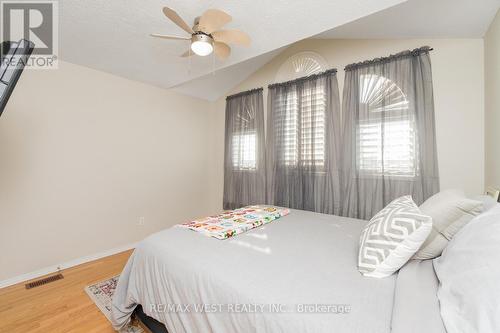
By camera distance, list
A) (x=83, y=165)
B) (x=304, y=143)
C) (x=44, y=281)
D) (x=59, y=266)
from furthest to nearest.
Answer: (x=304, y=143)
(x=83, y=165)
(x=59, y=266)
(x=44, y=281)

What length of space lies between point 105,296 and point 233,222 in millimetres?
1311

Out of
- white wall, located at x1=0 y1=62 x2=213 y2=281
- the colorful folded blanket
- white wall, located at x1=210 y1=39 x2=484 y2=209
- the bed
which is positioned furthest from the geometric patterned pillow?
white wall, located at x1=0 y1=62 x2=213 y2=281

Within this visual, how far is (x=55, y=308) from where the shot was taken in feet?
5.86

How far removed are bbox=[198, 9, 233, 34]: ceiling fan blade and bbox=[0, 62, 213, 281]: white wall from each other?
5.98 feet

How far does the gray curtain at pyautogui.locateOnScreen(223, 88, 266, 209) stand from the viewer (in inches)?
132

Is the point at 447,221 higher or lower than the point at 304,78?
lower

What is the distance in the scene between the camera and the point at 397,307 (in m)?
0.79

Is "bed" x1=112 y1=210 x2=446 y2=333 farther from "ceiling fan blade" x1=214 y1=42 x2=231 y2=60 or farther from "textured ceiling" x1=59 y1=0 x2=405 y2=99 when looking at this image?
"textured ceiling" x1=59 y1=0 x2=405 y2=99

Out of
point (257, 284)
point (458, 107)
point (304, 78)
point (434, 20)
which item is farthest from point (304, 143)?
point (257, 284)

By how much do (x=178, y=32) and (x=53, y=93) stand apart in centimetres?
157

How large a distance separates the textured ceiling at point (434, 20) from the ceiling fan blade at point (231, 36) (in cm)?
127

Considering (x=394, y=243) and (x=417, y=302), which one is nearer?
(x=417, y=302)

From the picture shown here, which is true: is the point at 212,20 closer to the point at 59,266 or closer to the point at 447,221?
the point at 447,221

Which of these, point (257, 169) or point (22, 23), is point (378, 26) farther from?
point (22, 23)
